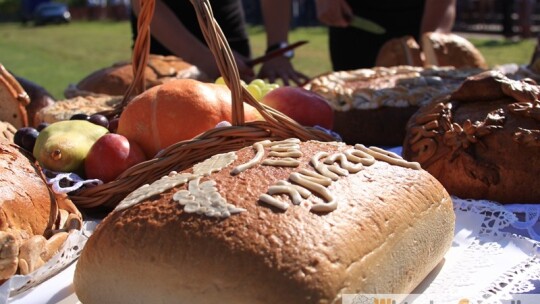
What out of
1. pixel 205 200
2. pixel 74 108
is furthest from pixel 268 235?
pixel 74 108

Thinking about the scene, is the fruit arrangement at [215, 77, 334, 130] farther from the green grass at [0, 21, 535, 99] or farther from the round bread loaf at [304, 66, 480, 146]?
the green grass at [0, 21, 535, 99]

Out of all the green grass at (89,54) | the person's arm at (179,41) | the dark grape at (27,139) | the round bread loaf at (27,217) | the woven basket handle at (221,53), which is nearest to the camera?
the round bread loaf at (27,217)

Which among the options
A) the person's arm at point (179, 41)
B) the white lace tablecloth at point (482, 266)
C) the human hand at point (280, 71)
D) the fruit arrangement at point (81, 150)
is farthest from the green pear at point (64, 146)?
the human hand at point (280, 71)

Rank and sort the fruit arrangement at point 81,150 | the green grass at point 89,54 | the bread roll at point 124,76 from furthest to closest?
the green grass at point 89,54, the bread roll at point 124,76, the fruit arrangement at point 81,150

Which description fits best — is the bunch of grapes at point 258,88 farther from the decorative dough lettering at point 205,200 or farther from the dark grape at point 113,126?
the decorative dough lettering at point 205,200

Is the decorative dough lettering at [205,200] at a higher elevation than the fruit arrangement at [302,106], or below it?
higher

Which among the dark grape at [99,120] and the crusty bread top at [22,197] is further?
the dark grape at [99,120]

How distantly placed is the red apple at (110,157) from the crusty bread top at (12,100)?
59 cm

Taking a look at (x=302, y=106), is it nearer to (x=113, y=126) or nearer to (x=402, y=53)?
(x=113, y=126)

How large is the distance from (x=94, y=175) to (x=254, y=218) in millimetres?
634

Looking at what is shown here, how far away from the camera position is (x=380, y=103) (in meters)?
2.11

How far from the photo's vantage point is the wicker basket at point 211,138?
128 cm

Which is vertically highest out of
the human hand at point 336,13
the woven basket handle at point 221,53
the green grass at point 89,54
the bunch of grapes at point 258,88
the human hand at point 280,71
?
the woven basket handle at point 221,53

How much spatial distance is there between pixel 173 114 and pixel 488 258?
76 cm
